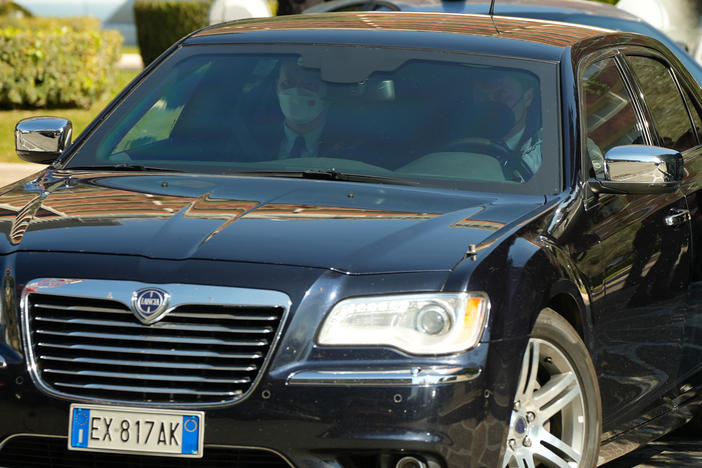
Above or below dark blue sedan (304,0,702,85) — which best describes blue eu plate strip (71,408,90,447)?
above

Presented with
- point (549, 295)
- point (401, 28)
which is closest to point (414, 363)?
point (549, 295)

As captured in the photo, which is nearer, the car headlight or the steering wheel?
the car headlight

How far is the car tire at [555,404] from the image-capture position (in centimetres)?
419

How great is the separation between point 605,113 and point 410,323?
192 cm

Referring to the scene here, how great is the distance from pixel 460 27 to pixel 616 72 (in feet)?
2.11

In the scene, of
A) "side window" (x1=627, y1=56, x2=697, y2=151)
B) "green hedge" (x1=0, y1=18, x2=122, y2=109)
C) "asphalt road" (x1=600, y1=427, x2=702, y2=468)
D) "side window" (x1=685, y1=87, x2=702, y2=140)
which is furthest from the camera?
"green hedge" (x1=0, y1=18, x2=122, y2=109)

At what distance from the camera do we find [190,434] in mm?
3904

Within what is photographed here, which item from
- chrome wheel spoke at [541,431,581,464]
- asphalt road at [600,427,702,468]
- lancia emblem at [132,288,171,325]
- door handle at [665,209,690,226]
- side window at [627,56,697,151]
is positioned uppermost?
lancia emblem at [132,288,171,325]

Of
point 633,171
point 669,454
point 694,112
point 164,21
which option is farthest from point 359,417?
point 164,21

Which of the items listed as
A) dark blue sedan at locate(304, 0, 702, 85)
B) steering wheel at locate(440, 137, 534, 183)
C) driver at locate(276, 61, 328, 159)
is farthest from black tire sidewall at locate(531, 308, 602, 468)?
dark blue sedan at locate(304, 0, 702, 85)

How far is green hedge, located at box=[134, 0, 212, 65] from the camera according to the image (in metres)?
29.4

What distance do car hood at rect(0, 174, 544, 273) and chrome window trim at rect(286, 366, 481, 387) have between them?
298mm

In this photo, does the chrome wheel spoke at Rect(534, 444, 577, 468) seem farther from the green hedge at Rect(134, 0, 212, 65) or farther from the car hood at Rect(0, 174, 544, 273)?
the green hedge at Rect(134, 0, 212, 65)

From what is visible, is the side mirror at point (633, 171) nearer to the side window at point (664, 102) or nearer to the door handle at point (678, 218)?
the door handle at point (678, 218)
